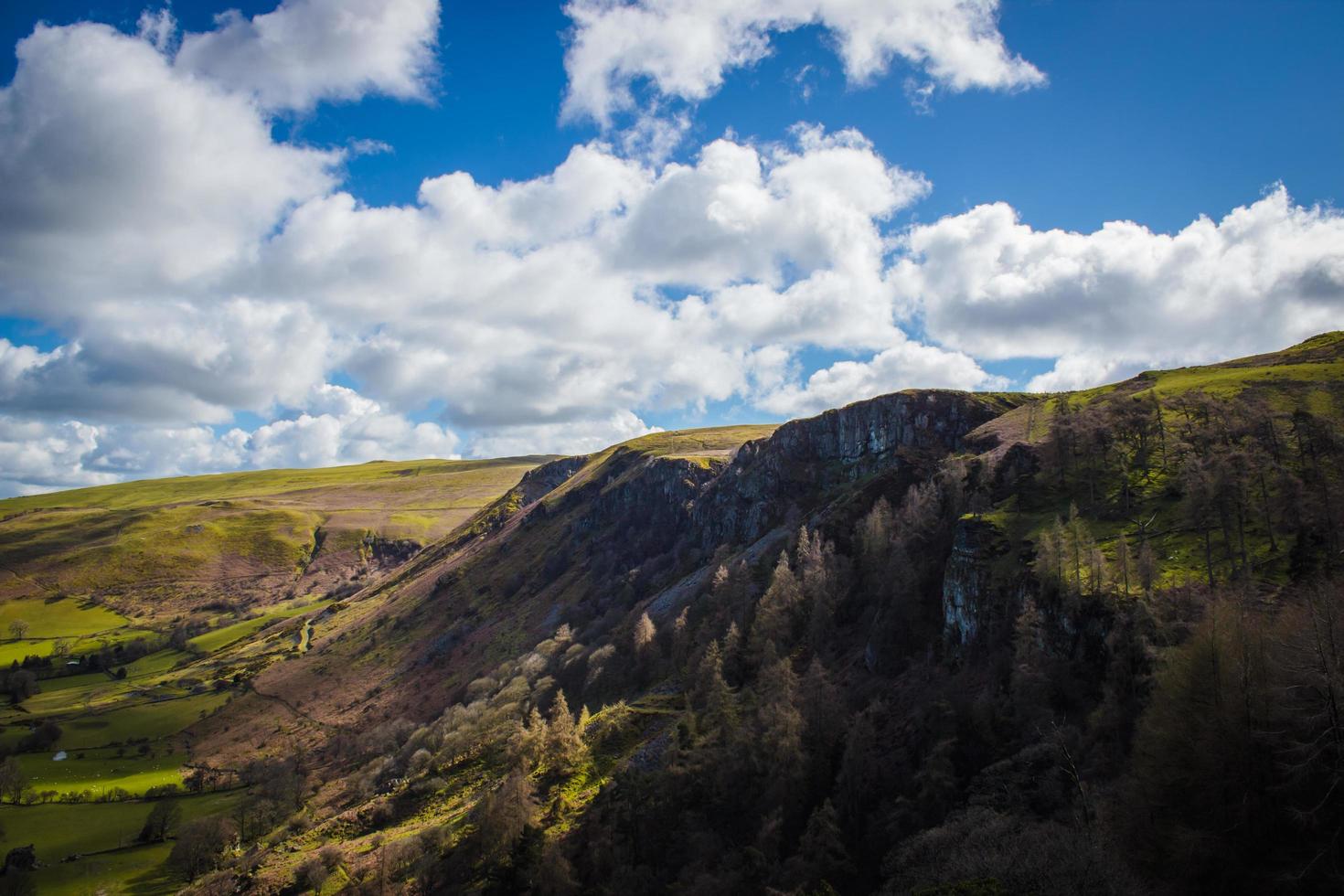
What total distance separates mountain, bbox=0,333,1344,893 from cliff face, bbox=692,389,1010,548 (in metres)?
0.96

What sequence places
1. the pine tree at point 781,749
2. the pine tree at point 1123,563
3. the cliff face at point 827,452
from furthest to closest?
the cliff face at point 827,452, the pine tree at point 781,749, the pine tree at point 1123,563

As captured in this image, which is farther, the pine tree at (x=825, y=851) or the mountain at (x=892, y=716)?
the pine tree at (x=825, y=851)

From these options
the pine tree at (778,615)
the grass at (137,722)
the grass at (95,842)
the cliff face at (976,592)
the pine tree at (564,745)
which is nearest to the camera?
the cliff face at (976,592)

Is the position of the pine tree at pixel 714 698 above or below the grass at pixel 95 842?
above

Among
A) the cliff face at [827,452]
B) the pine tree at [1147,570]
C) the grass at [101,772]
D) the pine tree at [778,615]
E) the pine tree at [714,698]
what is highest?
the cliff face at [827,452]

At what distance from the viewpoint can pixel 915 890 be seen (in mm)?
33250

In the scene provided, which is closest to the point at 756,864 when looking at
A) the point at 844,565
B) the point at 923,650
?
the point at 923,650

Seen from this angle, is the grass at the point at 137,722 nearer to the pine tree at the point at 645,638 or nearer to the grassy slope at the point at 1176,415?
the pine tree at the point at 645,638

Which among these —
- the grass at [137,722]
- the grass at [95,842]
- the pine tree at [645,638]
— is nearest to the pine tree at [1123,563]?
the pine tree at [645,638]

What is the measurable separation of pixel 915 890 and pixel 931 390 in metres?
126

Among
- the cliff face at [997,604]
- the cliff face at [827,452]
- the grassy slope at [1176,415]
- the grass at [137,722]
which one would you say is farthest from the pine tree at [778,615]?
the grass at [137,722]

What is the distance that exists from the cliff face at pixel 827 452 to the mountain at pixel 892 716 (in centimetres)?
96

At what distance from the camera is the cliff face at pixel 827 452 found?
136 metres

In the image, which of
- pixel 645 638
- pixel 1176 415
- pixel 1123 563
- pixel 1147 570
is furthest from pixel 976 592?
pixel 645 638
